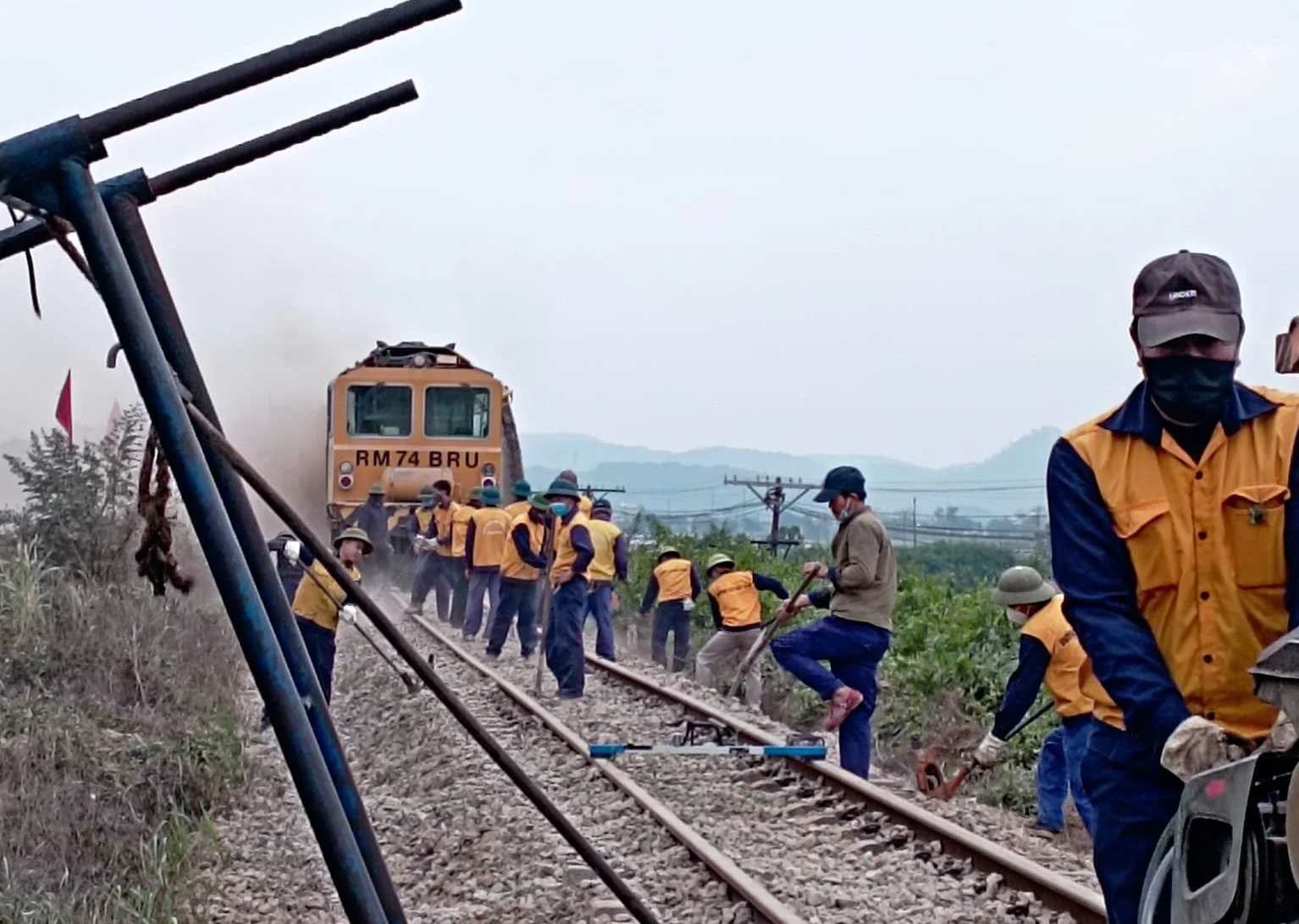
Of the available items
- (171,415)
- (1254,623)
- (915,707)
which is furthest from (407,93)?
(915,707)

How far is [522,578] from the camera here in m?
16.0

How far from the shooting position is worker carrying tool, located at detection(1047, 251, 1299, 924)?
3084 millimetres

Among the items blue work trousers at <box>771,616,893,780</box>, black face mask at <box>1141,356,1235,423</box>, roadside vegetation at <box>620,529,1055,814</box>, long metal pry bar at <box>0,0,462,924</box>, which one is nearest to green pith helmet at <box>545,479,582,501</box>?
roadside vegetation at <box>620,529,1055,814</box>

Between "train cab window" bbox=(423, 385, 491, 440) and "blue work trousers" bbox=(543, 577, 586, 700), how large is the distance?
1131cm

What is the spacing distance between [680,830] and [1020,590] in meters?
2.11

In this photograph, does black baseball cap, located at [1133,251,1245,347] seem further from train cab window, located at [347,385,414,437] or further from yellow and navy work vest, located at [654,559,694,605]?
train cab window, located at [347,385,414,437]

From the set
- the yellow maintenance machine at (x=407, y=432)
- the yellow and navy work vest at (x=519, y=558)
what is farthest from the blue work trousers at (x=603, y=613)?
the yellow maintenance machine at (x=407, y=432)

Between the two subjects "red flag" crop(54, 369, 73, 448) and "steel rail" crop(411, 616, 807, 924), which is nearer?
"steel rail" crop(411, 616, 807, 924)

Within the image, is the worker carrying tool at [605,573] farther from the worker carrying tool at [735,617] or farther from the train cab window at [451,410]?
the train cab window at [451,410]

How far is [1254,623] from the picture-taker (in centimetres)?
313

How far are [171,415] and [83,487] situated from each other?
12.1 meters

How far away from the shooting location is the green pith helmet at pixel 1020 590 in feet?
24.5

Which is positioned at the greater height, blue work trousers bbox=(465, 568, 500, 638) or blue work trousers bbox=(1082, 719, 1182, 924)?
blue work trousers bbox=(1082, 719, 1182, 924)

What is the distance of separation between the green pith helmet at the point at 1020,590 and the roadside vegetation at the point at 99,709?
3.94 m
